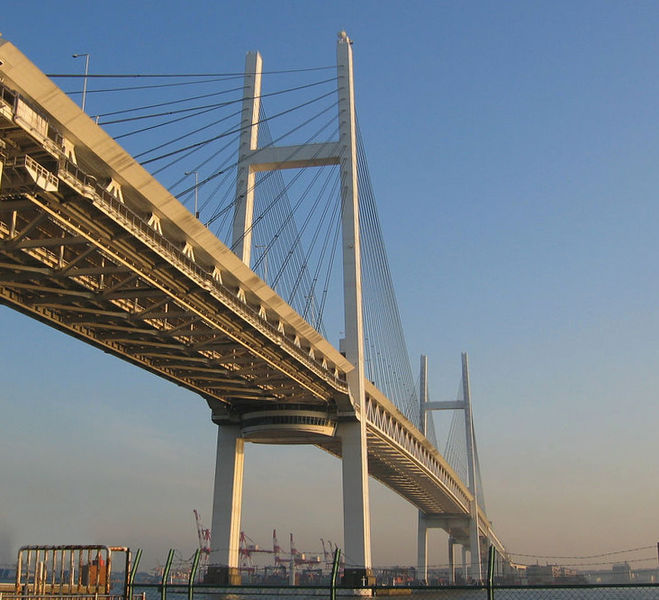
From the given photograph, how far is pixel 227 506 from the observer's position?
163ft

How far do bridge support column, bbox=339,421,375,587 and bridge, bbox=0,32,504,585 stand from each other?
0.08 m

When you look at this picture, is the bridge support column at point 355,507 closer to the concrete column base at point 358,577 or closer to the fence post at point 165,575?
the concrete column base at point 358,577

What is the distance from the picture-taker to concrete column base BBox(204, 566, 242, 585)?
4678 centimetres

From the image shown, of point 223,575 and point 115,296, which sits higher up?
point 115,296

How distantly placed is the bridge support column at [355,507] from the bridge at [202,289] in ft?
0.27

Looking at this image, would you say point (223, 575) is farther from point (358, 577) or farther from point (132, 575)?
point (132, 575)

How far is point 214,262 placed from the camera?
30734mm

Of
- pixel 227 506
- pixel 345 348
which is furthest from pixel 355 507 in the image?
pixel 345 348

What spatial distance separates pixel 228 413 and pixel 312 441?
5.57 m

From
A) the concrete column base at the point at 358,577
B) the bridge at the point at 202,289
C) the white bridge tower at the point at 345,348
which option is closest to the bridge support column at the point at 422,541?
the bridge at the point at 202,289

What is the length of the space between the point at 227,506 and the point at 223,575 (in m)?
4.17

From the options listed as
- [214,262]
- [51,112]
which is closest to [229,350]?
[214,262]

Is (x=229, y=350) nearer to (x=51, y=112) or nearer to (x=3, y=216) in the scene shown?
(x=3, y=216)

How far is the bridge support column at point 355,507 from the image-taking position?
153ft
